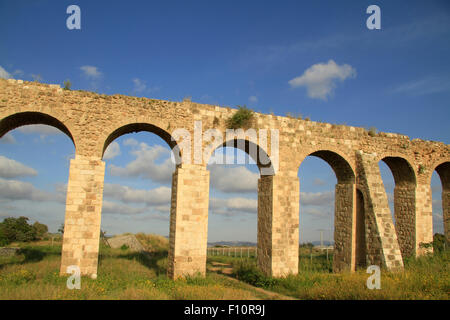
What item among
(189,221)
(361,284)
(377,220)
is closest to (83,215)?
(189,221)

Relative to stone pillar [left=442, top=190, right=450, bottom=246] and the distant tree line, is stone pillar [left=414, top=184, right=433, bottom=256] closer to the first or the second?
stone pillar [left=442, top=190, right=450, bottom=246]

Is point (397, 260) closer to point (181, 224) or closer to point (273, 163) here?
point (273, 163)

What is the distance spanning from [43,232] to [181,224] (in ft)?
67.3

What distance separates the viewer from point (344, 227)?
14.0m

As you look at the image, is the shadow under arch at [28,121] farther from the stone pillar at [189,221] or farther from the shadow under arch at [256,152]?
the shadow under arch at [256,152]

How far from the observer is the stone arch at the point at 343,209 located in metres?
13.6

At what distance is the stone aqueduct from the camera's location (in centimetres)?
1036

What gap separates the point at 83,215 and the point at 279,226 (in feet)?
21.9

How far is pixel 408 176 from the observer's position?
15914 mm

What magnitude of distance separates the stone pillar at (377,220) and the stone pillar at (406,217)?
2939 millimetres

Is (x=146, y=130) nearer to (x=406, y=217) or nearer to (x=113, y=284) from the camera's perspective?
(x=113, y=284)

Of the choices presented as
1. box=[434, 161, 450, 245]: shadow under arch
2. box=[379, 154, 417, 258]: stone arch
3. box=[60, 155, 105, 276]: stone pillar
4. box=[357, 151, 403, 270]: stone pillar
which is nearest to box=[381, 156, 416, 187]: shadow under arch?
box=[379, 154, 417, 258]: stone arch

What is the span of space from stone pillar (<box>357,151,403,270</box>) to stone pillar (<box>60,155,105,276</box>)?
988cm
